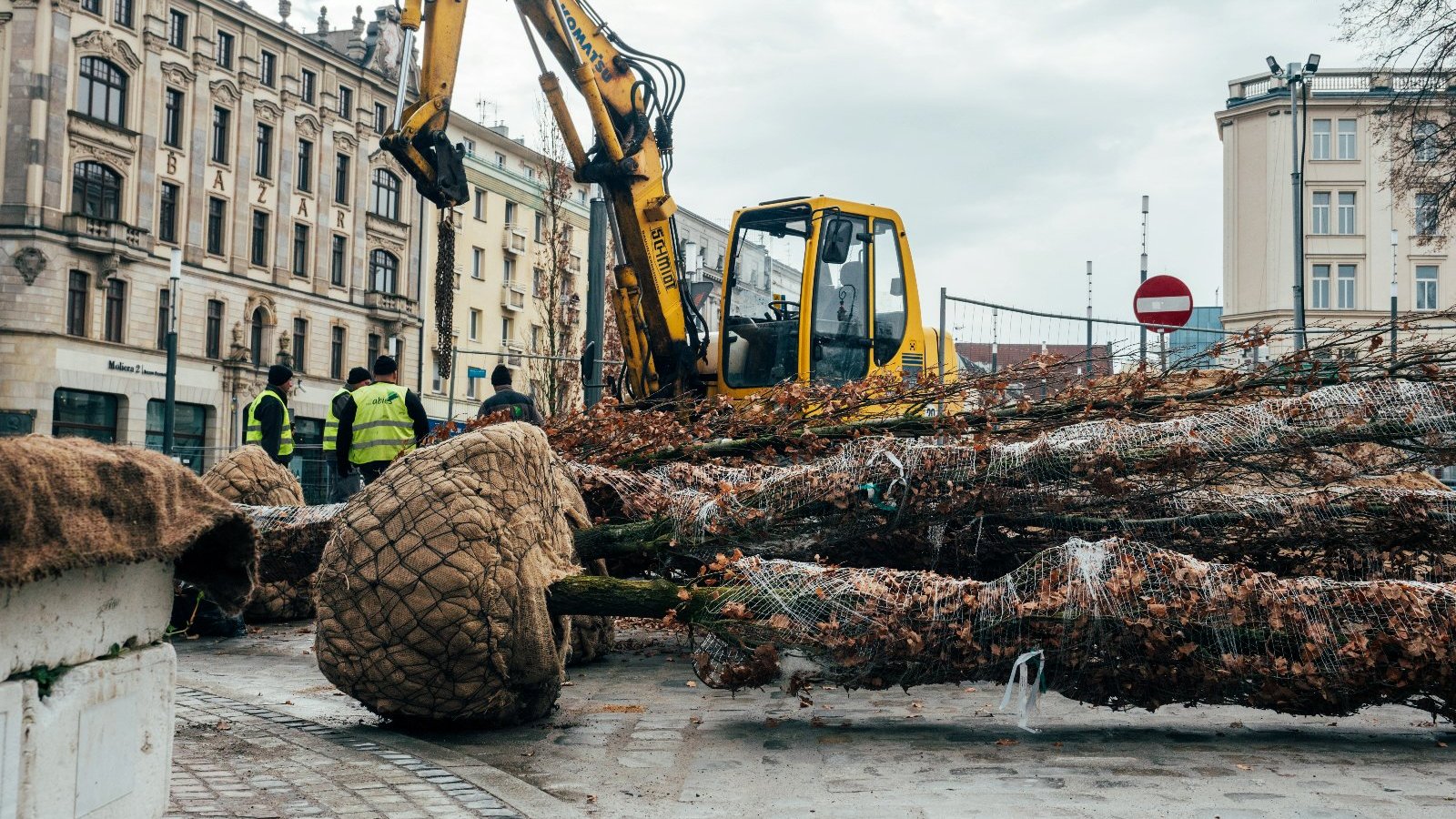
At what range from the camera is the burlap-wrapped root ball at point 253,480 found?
366 inches

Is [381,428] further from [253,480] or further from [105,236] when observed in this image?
[105,236]

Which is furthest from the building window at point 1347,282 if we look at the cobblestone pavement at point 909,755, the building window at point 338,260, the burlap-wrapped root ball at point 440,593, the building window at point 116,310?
the burlap-wrapped root ball at point 440,593

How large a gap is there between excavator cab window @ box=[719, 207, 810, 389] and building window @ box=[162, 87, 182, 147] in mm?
34072

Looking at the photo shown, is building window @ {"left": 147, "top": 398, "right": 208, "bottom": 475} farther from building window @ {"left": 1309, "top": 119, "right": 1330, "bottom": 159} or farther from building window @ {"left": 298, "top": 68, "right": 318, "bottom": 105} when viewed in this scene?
building window @ {"left": 1309, "top": 119, "right": 1330, "bottom": 159}

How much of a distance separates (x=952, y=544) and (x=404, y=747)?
2.95 m

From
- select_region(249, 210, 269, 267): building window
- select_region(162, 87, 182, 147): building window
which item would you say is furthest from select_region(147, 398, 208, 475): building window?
select_region(162, 87, 182, 147): building window

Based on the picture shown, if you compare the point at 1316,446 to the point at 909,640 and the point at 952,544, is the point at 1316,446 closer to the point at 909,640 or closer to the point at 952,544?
the point at 952,544

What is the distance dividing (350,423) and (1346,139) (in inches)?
2146

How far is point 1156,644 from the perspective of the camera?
5.43 m

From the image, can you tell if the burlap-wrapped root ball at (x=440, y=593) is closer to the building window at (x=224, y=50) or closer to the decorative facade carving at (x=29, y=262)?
the decorative facade carving at (x=29, y=262)

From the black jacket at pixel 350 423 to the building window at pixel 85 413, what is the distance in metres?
29.9

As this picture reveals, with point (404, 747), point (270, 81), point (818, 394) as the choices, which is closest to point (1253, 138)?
point (270, 81)

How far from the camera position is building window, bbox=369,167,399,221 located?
169 feet

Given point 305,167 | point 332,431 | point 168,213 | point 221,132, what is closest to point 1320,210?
point 305,167
